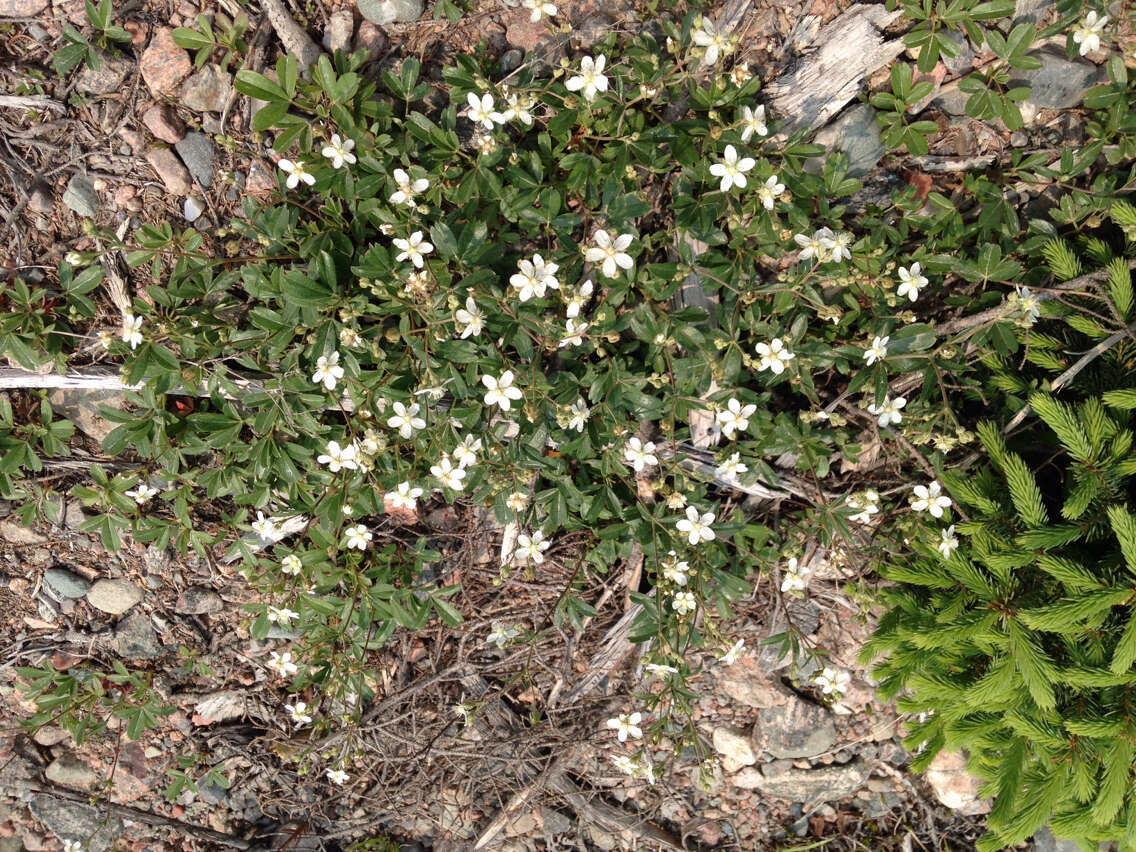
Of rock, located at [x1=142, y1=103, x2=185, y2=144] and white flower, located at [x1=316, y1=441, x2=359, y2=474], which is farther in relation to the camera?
rock, located at [x1=142, y1=103, x2=185, y2=144]

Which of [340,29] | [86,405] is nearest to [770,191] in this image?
[340,29]

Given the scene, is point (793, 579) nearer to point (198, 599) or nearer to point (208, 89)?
point (198, 599)

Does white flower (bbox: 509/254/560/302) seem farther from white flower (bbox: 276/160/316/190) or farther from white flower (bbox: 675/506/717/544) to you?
white flower (bbox: 675/506/717/544)

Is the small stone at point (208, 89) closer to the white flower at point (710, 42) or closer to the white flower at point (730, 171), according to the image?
the white flower at point (710, 42)

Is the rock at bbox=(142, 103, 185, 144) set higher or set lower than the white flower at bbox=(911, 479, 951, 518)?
higher

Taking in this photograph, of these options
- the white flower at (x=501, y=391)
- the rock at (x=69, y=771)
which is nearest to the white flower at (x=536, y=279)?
the white flower at (x=501, y=391)

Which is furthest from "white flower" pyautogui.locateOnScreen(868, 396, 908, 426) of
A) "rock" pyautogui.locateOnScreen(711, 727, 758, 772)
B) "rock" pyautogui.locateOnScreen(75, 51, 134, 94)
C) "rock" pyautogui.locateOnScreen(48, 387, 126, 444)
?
"rock" pyautogui.locateOnScreen(75, 51, 134, 94)

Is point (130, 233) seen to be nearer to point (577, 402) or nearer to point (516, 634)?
point (577, 402)

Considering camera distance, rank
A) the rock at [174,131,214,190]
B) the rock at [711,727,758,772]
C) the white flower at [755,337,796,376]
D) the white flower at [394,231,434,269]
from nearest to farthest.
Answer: the white flower at [394,231,434,269]
the white flower at [755,337,796,376]
the rock at [174,131,214,190]
the rock at [711,727,758,772]
